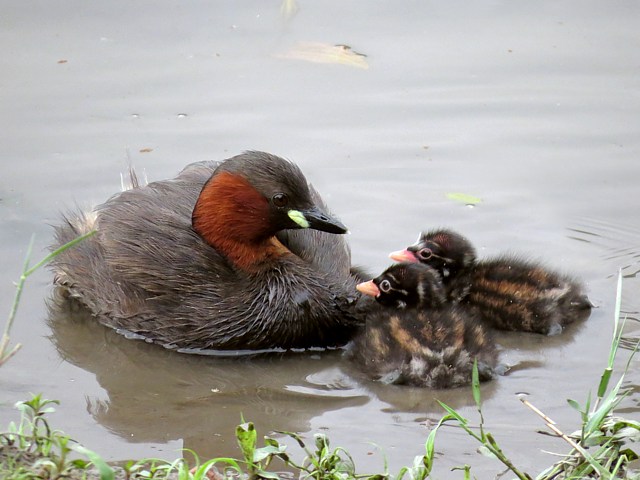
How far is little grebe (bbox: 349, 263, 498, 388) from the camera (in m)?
5.25

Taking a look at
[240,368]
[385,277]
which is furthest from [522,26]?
[240,368]

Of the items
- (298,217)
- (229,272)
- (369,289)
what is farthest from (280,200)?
(369,289)

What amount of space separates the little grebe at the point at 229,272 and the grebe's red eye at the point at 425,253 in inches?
16.4

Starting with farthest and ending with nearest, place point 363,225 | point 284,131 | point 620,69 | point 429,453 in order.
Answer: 1. point 620,69
2. point 284,131
3. point 363,225
4. point 429,453

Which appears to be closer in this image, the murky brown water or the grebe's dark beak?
the murky brown water

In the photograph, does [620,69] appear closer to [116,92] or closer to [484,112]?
[484,112]

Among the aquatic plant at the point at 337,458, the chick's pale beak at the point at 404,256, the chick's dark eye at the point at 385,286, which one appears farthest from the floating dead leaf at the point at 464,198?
the aquatic plant at the point at 337,458

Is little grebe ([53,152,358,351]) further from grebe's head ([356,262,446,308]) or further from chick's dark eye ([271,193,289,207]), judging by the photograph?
grebe's head ([356,262,446,308])

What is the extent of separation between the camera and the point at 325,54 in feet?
28.5

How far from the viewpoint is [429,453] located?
3664mm

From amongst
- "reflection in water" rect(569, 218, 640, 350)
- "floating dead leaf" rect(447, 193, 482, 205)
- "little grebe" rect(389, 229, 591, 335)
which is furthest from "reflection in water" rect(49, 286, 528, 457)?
"floating dead leaf" rect(447, 193, 482, 205)

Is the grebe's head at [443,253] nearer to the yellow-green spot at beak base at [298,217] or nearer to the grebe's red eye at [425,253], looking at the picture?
the grebe's red eye at [425,253]

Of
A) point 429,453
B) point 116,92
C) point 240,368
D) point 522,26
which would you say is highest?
point 522,26

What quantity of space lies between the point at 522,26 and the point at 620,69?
0.91m
